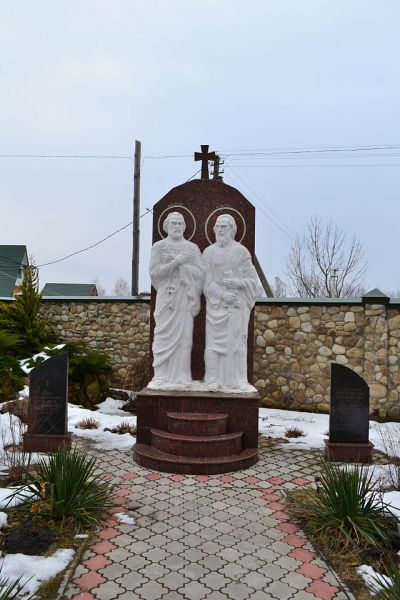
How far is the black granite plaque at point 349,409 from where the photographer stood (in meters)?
6.27

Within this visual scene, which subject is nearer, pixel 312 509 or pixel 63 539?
pixel 63 539

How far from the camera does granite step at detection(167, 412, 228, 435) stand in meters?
6.07

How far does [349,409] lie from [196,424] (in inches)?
72.1

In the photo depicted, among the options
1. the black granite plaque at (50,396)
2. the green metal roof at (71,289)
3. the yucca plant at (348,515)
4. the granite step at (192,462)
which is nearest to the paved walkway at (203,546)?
the granite step at (192,462)

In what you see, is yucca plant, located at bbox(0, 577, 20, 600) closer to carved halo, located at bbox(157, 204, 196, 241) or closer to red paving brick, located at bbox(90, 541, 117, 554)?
red paving brick, located at bbox(90, 541, 117, 554)

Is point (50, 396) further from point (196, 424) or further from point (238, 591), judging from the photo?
point (238, 591)

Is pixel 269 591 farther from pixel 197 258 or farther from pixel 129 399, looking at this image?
pixel 129 399

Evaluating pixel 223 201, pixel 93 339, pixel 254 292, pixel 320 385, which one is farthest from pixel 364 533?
pixel 93 339

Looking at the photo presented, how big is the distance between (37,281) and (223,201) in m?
6.34

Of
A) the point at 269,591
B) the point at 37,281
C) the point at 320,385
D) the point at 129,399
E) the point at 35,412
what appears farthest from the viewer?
the point at 37,281

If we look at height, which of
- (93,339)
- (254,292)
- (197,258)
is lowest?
(93,339)

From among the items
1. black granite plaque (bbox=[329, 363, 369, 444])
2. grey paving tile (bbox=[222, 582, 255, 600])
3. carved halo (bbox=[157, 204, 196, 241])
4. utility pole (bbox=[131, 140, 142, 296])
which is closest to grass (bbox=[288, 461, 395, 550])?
grey paving tile (bbox=[222, 582, 255, 600])

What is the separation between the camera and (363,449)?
20.4 ft

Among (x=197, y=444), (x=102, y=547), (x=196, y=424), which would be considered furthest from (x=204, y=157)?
(x=102, y=547)
